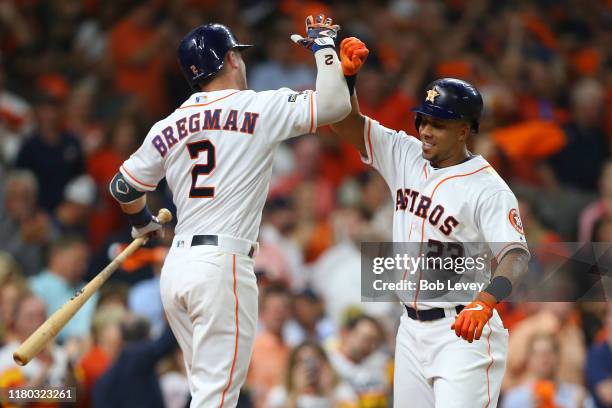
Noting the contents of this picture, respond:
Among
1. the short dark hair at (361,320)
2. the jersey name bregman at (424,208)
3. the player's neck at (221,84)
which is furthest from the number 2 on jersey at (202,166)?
the short dark hair at (361,320)

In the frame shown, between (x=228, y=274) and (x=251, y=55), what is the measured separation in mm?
7117

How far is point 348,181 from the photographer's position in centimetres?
1055

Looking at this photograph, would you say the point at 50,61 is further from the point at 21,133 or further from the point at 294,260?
the point at 294,260

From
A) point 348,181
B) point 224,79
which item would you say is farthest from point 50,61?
point 224,79

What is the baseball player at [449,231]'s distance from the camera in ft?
16.6

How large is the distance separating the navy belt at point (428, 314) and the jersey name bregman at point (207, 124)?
3.62 feet

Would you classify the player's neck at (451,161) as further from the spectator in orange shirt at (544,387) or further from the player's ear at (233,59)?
the spectator in orange shirt at (544,387)

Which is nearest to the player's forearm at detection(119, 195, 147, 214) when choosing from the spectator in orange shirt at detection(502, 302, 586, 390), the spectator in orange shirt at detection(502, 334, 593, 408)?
the spectator in orange shirt at detection(502, 334, 593, 408)

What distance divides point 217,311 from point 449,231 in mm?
1090

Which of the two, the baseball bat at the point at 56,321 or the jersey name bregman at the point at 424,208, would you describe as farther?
the jersey name bregman at the point at 424,208

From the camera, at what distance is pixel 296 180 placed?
34.8ft

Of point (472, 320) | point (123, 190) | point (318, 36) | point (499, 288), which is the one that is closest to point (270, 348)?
point (123, 190)

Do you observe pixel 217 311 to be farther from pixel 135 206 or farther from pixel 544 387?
pixel 544 387

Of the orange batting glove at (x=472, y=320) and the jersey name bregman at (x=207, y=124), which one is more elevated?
the jersey name bregman at (x=207, y=124)
